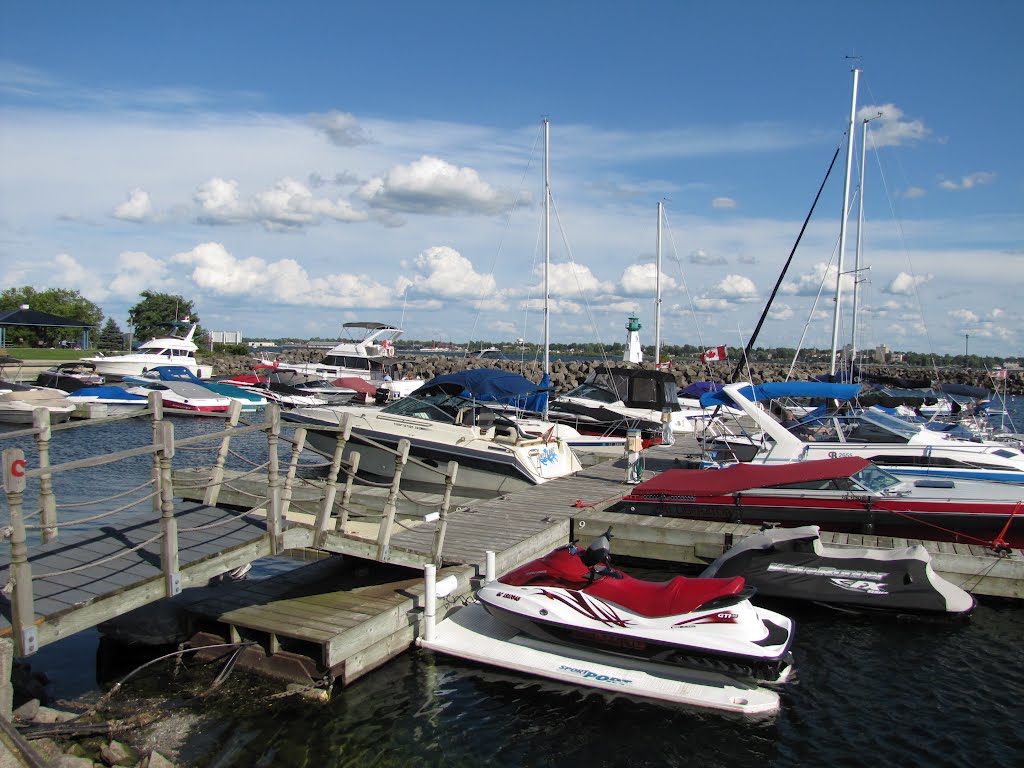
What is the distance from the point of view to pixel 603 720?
7.89 m

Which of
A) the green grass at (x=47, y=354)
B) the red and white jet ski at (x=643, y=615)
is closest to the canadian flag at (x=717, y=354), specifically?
the red and white jet ski at (x=643, y=615)

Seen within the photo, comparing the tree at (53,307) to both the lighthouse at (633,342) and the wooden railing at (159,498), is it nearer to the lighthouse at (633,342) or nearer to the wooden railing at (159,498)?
the lighthouse at (633,342)

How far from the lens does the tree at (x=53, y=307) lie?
7091cm

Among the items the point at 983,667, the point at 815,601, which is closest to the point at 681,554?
the point at 815,601

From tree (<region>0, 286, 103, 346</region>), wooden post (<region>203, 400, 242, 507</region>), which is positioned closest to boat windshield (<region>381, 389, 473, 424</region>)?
wooden post (<region>203, 400, 242, 507</region>)

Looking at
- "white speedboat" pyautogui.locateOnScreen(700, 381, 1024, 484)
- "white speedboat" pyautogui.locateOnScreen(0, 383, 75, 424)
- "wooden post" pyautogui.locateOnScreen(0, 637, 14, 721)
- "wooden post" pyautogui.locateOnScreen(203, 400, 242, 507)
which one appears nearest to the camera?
"wooden post" pyautogui.locateOnScreen(0, 637, 14, 721)

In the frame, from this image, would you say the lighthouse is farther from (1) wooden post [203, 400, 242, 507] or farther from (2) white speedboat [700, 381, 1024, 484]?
(1) wooden post [203, 400, 242, 507]

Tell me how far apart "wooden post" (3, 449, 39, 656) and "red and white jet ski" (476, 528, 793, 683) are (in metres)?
4.71

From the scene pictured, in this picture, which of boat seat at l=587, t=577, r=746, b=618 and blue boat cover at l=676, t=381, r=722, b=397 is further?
blue boat cover at l=676, t=381, r=722, b=397

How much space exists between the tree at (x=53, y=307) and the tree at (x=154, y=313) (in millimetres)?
3902

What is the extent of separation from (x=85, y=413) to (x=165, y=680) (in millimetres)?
27297

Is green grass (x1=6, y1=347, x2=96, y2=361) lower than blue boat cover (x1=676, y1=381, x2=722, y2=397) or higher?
lower

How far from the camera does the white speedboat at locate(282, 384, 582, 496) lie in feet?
55.2

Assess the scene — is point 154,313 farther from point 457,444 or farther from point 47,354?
point 457,444
